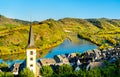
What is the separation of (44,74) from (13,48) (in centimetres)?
6905

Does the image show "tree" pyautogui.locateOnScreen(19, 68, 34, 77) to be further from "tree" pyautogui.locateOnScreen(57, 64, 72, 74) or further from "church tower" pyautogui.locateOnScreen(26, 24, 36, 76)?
"tree" pyautogui.locateOnScreen(57, 64, 72, 74)

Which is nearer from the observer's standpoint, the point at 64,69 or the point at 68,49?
the point at 64,69

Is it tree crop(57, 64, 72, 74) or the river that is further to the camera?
the river

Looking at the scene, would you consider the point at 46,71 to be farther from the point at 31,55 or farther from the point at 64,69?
the point at 31,55

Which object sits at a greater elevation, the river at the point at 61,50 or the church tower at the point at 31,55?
the church tower at the point at 31,55

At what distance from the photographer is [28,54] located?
56.4 metres

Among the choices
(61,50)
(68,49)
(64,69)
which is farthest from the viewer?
(68,49)

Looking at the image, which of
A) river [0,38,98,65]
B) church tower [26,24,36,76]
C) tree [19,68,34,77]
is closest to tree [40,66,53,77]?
church tower [26,24,36,76]

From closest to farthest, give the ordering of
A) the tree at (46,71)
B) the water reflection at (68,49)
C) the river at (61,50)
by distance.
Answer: the tree at (46,71)
the river at (61,50)
the water reflection at (68,49)

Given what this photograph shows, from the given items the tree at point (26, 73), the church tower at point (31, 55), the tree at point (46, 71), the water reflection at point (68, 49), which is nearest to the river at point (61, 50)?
the water reflection at point (68, 49)

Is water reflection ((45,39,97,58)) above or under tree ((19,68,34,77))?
under

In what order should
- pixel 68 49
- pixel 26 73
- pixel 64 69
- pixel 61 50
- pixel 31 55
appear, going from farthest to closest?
1. pixel 68 49
2. pixel 61 50
3. pixel 64 69
4. pixel 31 55
5. pixel 26 73

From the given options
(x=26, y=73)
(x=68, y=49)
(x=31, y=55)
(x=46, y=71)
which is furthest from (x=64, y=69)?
(x=68, y=49)

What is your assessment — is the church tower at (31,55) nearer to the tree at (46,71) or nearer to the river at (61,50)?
the tree at (46,71)
